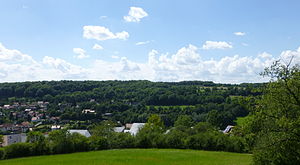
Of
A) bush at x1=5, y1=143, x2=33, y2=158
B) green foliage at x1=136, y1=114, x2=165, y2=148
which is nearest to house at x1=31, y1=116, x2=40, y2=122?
bush at x1=5, y1=143, x2=33, y2=158

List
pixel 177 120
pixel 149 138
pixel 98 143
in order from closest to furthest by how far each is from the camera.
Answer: pixel 98 143
pixel 149 138
pixel 177 120

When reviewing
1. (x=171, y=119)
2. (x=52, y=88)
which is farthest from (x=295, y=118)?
(x=52, y=88)

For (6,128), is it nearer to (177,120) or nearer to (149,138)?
(177,120)

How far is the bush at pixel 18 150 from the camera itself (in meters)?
41.3

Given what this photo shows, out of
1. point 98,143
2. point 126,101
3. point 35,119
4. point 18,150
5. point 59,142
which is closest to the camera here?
point 18,150

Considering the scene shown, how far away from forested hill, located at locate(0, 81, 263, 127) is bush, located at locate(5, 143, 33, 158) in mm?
46123

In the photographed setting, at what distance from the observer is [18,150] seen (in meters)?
42.1

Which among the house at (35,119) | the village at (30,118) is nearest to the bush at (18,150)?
the village at (30,118)

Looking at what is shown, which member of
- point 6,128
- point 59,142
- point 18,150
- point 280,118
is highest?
point 280,118

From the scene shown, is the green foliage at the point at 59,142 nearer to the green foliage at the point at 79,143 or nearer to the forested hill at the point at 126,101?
the green foliage at the point at 79,143

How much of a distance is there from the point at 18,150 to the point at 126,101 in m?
87.2

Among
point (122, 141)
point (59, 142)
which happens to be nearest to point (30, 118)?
point (59, 142)

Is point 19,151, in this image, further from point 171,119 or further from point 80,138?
point 171,119

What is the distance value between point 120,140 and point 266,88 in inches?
1401
